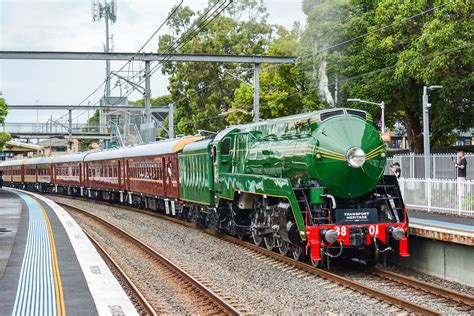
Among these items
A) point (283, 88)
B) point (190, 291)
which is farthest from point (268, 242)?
point (283, 88)

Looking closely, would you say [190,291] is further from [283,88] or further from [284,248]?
[283,88]

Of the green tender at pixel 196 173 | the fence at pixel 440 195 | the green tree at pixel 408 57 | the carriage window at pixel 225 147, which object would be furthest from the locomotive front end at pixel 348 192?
the green tree at pixel 408 57

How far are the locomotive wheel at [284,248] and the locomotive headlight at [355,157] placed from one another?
108 inches

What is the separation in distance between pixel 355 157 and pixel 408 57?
21582 millimetres

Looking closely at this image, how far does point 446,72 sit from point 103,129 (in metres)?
59.8

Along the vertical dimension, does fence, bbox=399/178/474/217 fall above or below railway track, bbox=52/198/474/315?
above

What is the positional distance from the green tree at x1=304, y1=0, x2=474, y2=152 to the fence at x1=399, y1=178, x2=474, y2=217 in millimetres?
8492

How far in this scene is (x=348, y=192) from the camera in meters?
14.0

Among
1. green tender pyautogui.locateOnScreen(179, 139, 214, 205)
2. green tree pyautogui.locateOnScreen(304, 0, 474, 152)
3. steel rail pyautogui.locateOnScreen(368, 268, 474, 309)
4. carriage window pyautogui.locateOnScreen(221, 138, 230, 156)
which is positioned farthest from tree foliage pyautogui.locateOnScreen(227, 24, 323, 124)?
steel rail pyautogui.locateOnScreen(368, 268, 474, 309)

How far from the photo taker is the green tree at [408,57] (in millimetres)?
31375

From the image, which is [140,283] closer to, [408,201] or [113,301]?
[113,301]

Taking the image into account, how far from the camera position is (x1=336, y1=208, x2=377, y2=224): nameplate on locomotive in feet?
45.1

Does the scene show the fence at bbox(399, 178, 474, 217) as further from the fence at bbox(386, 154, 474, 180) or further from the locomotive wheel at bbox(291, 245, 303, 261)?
the locomotive wheel at bbox(291, 245, 303, 261)

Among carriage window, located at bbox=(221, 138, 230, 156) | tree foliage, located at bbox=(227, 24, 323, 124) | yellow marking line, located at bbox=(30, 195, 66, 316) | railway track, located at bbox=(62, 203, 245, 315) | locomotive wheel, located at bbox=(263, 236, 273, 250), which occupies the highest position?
tree foliage, located at bbox=(227, 24, 323, 124)
